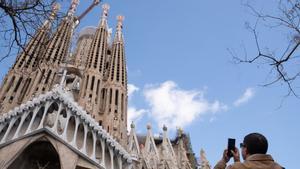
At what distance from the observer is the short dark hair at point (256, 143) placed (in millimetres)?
2465

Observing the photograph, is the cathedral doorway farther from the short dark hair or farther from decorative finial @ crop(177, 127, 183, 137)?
decorative finial @ crop(177, 127, 183, 137)

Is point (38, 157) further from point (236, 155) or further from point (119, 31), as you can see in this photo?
point (119, 31)

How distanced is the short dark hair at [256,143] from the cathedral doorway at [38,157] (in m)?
18.1

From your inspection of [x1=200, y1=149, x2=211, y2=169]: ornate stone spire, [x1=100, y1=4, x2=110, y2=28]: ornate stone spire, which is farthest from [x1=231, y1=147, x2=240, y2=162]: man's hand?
[x1=100, y1=4, x2=110, y2=28]: ornate stone spire

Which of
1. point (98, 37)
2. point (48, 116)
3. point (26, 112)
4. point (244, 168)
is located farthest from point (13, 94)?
point (244, 168)

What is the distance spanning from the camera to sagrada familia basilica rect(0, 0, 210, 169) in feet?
59.8

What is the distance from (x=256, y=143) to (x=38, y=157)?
762 inches

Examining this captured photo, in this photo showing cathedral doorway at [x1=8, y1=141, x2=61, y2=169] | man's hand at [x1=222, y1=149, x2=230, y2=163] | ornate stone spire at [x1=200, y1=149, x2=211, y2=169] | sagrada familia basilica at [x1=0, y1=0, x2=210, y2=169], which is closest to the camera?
man's hand at [x1=222, y1=149, x2=230, y2=163]

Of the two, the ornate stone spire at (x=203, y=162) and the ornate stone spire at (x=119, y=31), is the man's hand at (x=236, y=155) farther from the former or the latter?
the ornate stone spire at (x=119, y=31)

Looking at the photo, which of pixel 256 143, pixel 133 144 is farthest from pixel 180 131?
pixel 256 143

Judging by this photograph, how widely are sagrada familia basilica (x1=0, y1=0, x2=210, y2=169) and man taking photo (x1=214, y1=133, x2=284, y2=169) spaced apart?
480cm

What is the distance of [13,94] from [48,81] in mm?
3354

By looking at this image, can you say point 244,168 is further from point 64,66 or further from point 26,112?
point 64,66

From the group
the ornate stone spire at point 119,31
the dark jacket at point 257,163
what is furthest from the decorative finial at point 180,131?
the dark jacket at point 257,163
